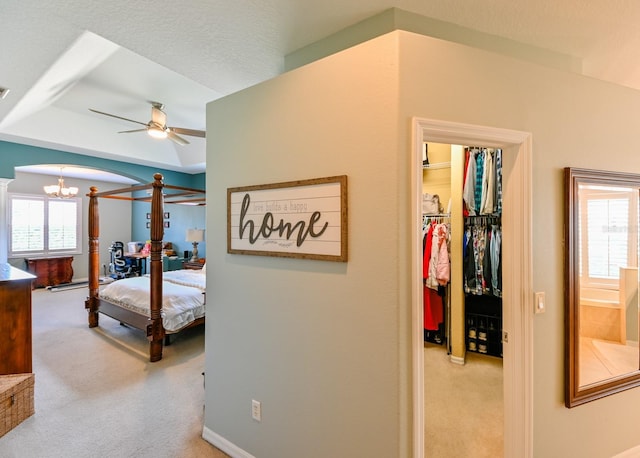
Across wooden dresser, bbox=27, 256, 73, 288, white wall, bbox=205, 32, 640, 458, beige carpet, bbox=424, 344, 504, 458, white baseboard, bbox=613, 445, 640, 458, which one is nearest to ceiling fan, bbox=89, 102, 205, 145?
white wall, bbox=205, 32, 640, 458

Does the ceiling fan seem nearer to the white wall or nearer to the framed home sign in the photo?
the white wall

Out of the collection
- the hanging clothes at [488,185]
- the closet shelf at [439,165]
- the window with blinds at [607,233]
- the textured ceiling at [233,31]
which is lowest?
the window with blinds at [607,233]

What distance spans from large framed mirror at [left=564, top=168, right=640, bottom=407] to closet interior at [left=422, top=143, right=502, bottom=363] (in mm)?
1022

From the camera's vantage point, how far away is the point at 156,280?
322cm

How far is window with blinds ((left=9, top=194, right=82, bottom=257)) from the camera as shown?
6.56 metres

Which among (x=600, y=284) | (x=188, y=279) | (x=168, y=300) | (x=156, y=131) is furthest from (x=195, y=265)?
(x=600, y=284)

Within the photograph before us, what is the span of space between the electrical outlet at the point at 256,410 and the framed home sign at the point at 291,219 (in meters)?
0.91

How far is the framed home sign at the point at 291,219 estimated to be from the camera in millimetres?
1402

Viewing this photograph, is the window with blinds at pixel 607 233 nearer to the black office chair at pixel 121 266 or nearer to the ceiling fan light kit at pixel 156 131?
the ceiling fan light kit at pixel 156 131

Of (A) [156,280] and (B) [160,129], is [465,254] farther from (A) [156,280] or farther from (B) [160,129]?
(B) [160,129]

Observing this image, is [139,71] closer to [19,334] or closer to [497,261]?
[19,334]

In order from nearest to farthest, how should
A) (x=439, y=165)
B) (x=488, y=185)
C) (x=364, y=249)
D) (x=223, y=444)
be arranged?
(x=364, y=249)
(x=223, y=444)
(x=488, y=185)
(x=439, y=165)

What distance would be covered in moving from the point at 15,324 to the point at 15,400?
0.59 metres

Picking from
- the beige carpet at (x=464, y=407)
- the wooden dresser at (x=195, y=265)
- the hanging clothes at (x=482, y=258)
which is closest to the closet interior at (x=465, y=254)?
the hanging clothes at (x=482, y=258)
